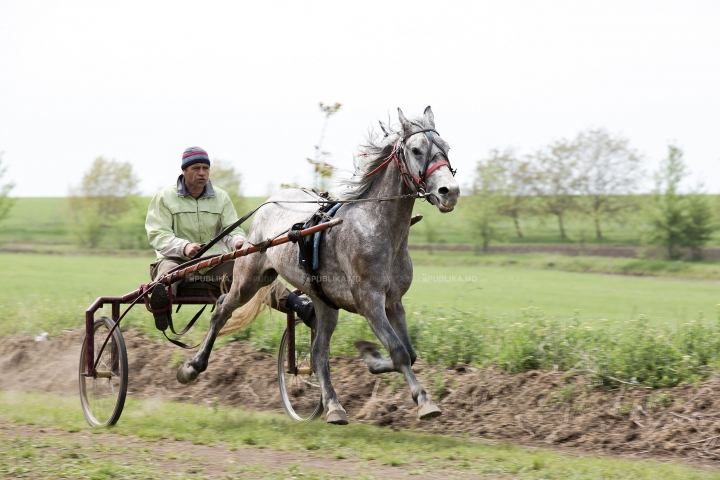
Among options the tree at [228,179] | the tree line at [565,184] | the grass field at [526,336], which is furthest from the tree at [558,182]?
the grass field at [526,336]

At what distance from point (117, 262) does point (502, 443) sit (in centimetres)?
3613

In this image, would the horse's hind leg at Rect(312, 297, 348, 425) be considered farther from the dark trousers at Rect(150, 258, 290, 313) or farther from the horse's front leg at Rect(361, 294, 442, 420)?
the horse's front leg at Rect(361, 294, 442, 420)

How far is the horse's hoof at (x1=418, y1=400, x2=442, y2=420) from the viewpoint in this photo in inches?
197

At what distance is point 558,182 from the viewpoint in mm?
48438

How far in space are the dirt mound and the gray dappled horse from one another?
108 centimetres

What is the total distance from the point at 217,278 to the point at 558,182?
4374 centimetres

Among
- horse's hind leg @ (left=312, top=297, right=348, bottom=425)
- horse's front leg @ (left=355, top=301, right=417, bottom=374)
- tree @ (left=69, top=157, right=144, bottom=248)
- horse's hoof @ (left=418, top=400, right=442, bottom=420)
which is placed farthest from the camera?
tree @ (left=69, top=157, right=144, bottom=248)

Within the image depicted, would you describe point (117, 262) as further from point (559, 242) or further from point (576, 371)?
point (576, 371)

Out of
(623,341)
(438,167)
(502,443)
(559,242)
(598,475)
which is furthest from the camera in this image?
(559,242)

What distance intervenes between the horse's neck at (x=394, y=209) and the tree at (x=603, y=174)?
42.4 metres

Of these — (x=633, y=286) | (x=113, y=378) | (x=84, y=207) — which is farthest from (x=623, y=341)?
(x=84, y=207)

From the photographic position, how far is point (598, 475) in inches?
182

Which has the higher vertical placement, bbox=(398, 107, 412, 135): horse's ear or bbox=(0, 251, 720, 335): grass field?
bbox=(398, 107, 412, 135): horse's ear

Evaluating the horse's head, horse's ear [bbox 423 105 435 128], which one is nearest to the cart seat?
the horse's head
